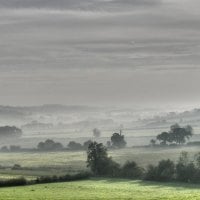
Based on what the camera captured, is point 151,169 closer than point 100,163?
Yes

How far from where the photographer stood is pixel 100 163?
151375mm

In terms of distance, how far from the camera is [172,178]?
134 m

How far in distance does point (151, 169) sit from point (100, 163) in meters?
18.4

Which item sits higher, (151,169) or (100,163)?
(100,163)

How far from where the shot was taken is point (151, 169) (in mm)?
138750

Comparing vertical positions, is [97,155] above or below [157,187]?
above

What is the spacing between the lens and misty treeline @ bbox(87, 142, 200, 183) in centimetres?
13350

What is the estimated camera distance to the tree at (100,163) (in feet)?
490

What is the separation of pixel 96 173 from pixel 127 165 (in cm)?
1018

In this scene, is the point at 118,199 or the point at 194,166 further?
the point at 194,166

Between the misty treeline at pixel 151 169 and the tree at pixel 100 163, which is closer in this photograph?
the misty treeline at pixel 151 169

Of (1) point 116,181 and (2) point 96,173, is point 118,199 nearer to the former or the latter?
(1) point 116,181

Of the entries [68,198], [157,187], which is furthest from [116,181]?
[68,198]

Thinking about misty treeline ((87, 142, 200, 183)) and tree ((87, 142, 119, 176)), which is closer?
misty treeline ((87, 142, 200, 183))
